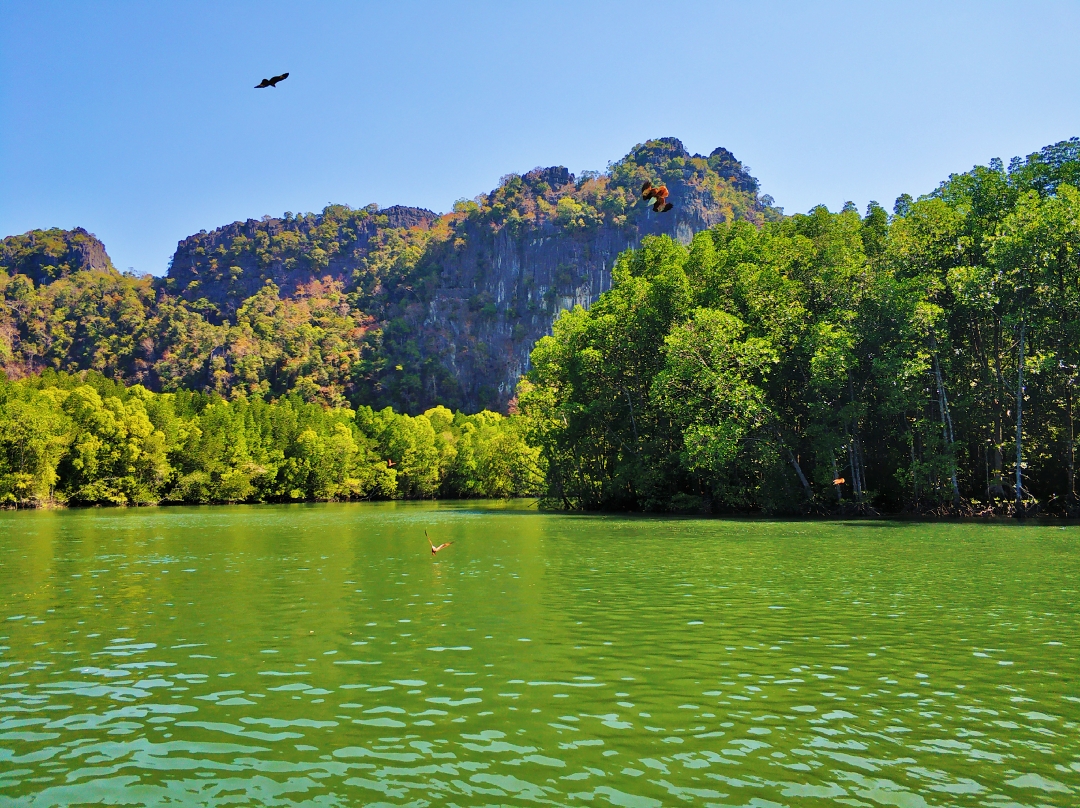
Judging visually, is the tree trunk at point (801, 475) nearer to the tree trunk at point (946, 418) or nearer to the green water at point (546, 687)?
the tree trunk at point (946, 418)

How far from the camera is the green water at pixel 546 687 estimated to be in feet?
25.7

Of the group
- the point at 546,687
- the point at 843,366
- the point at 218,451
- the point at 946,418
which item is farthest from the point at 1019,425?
the point at 218,451

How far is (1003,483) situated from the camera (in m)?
A: 45.5

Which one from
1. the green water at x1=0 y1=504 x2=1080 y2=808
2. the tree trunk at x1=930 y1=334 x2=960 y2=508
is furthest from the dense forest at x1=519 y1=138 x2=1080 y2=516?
the green water at x1=0 y1=504 x2=1080 y2=808

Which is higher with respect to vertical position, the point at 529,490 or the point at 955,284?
the point at 955,284

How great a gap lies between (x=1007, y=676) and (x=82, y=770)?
11826 millimetres

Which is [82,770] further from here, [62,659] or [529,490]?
[529,490]

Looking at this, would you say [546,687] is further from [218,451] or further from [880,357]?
[218,451]

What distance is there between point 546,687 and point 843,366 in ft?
131

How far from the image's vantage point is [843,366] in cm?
4647

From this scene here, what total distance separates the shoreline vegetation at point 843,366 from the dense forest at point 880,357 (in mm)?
123

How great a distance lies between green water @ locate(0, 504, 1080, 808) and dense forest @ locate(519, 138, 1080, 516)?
23611mm

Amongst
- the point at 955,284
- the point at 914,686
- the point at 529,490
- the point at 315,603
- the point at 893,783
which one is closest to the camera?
the point at 893,783

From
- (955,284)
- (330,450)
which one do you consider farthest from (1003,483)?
(330,450)
